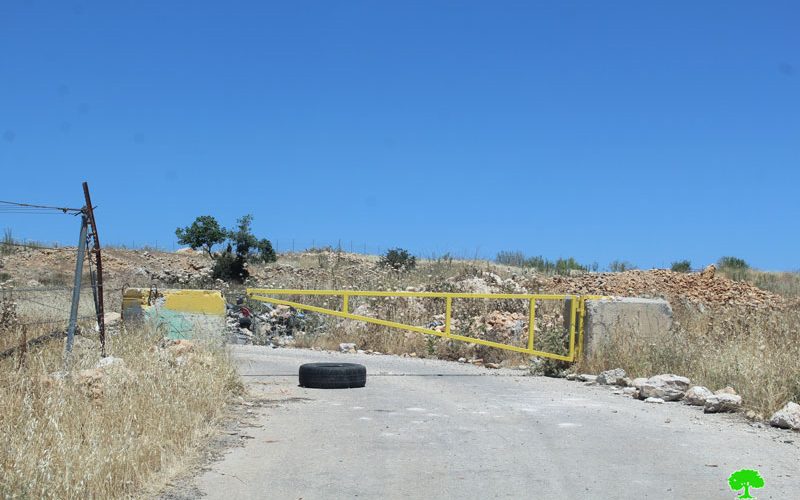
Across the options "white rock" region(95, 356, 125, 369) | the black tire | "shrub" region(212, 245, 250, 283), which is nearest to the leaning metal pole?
"white rock" region(95, 356, 125, 369)

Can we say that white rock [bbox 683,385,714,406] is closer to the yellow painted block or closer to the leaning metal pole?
the leaning metal pole

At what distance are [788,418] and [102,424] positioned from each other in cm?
762

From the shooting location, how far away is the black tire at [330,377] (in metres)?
13.3

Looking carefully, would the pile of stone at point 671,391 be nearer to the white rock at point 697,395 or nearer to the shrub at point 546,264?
the white rock at point 697,395

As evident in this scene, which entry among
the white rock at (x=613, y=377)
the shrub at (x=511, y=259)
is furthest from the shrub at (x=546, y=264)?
the white rock at (x=613, y=377)

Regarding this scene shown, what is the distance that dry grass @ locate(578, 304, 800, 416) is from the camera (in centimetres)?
1123

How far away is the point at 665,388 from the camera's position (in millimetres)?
12523

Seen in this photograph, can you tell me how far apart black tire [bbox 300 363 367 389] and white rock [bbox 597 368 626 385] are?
4.17m

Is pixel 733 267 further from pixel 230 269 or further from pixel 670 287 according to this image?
pixel 230 269

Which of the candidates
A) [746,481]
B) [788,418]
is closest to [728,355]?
[788,418]

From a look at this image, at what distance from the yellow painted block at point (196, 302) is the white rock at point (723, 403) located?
9.12 m

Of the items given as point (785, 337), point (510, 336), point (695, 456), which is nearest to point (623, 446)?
point (695, 456)

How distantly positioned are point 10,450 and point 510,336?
15.1 metres

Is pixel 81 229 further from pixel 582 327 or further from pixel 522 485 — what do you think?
pixel 582 327
